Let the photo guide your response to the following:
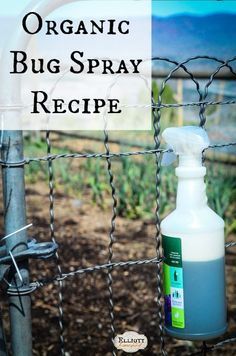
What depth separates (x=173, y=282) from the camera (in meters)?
1.13

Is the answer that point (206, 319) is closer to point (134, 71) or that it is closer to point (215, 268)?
point (215, 268)

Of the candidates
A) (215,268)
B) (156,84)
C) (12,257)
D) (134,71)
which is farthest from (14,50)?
(156,84)

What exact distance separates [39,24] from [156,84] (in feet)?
7.99

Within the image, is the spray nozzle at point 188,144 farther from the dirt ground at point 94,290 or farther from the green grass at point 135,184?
the green grass at point 135,184

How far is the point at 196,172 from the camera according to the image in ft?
3.60

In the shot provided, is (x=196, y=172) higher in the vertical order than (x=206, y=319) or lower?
higher

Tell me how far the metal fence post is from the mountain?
4.49ft

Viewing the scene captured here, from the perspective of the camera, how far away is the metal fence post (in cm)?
106

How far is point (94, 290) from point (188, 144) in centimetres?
116

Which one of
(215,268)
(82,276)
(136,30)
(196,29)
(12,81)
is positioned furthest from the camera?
(196,29)

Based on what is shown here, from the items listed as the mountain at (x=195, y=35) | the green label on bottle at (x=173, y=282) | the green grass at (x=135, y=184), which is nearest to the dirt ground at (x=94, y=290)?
the green grass at (x=135, y=184)

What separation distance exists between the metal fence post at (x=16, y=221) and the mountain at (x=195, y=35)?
1.37 metres

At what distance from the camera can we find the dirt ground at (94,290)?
1.85 metres

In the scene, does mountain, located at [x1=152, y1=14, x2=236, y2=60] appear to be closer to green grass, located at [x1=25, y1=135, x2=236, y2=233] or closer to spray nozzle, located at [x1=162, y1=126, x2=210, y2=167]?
green grass, located at [x1=25, y1=135, x2=236, y2=233]
